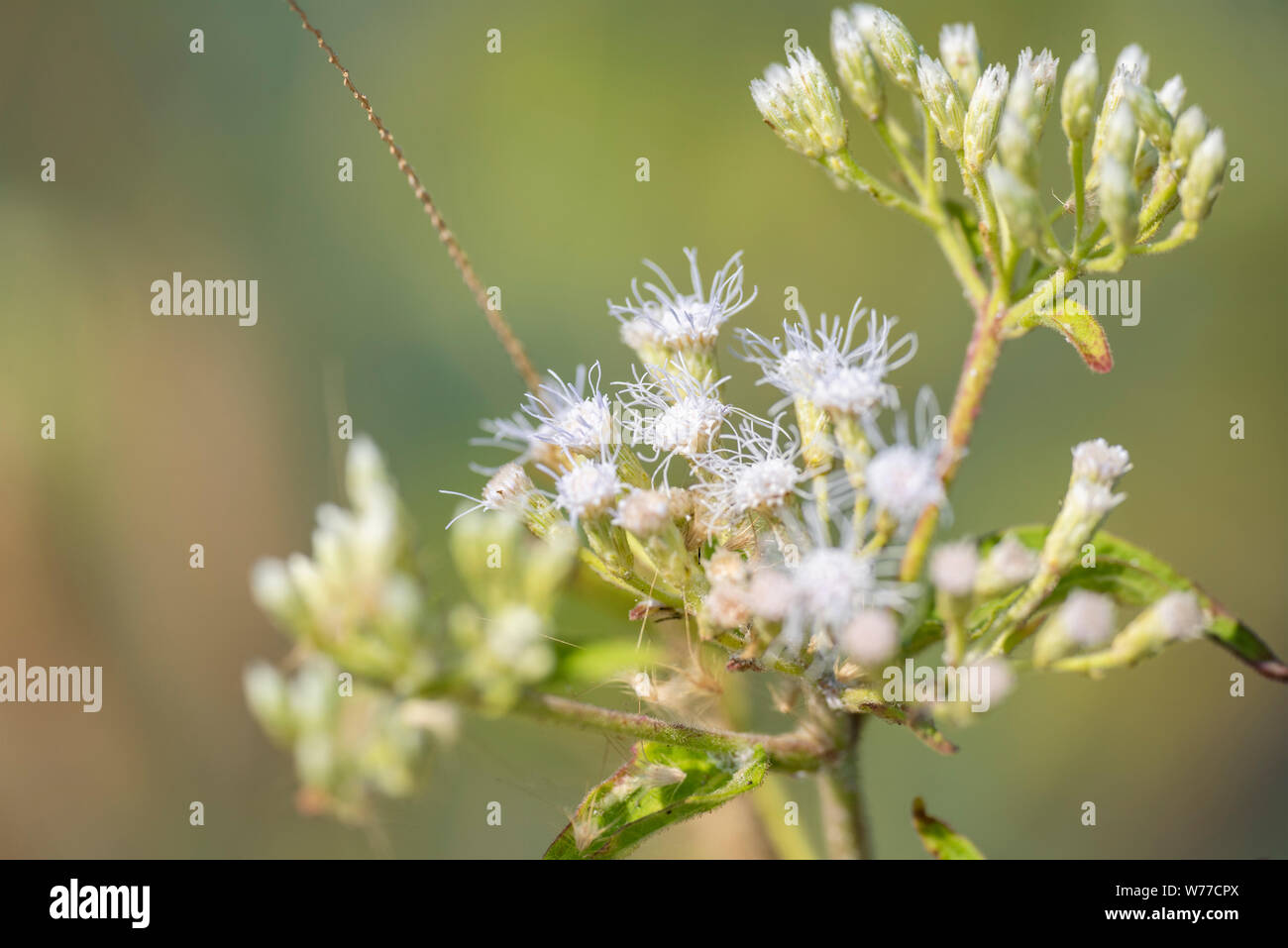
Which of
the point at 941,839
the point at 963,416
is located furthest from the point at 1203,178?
the point at 941,839

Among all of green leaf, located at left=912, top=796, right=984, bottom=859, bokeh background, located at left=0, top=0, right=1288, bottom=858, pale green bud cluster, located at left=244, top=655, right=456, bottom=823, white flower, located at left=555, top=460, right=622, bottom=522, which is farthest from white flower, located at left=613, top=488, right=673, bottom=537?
bokeh background, located at left=0, top=0, right=1288, bottom=858

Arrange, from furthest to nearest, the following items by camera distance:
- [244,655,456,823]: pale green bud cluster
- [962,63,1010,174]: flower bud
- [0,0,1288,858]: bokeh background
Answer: [0,0,1288,858]: bokeh background
[962,63,1010,174]: flower bud
[244,655,456,823]: pale green bud cluster

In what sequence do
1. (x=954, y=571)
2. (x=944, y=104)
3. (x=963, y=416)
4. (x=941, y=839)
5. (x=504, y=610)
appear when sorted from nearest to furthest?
(x=504, y=610)
(x=954, y=571)
(x=963, y=416)
(x=941, y=839)
(x=944, y=104)

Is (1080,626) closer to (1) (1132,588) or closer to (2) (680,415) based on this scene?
(1) (1132,588)

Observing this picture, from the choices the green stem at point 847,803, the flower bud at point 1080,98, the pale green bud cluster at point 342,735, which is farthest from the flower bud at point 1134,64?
the pale green bud cluster at point 342,735

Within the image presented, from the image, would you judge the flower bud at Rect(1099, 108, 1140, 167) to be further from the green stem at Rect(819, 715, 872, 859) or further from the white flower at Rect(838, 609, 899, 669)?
the green stem at Rect(819, 715, 872, 859)
